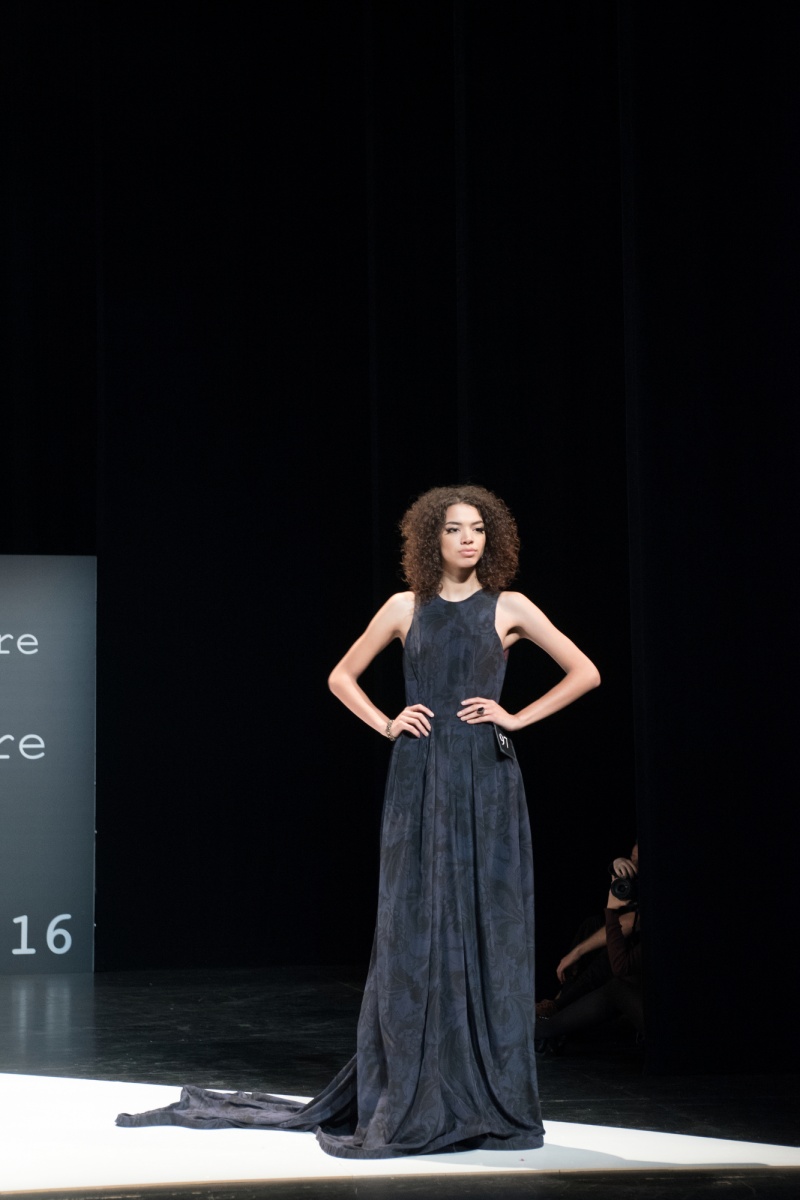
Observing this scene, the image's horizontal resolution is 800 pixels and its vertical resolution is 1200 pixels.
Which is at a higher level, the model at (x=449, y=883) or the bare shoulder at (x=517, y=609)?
the bare shoulder at (x=517, y=609)

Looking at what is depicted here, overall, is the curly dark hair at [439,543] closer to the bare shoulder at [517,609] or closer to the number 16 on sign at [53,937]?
the bare shoulder at [517,609]

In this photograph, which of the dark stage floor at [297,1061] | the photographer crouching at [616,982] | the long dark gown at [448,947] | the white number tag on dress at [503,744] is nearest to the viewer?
the dark stage floor at [297,1061]

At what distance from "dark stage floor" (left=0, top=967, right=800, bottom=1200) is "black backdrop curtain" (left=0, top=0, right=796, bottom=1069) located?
0.28m

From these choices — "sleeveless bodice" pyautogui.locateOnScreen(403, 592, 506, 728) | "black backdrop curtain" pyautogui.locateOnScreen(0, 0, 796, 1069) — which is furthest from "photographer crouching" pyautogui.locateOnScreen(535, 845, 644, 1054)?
"sleeveless bodice" pyautogui.locateOnScreen(403, 592, 506, 728)

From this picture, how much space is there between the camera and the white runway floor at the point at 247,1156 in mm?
2967

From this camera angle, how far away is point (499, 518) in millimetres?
3426

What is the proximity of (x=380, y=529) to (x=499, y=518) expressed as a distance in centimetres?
279

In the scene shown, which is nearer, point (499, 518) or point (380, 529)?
point (499, 518)

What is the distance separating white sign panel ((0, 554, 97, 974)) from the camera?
6.41 meters

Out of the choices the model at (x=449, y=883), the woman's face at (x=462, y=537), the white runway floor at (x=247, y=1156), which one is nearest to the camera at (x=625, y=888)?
the white runway floor at (x=247, y=1156)

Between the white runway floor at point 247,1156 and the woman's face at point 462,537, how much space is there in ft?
4.22

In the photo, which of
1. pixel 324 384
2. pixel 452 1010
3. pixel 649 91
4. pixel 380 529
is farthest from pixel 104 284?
pixel 452 1010

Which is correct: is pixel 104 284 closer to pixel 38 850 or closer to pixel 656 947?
pixel 38 850

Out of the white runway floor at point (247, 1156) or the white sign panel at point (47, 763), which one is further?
the white sign panel at point (47, 763)
